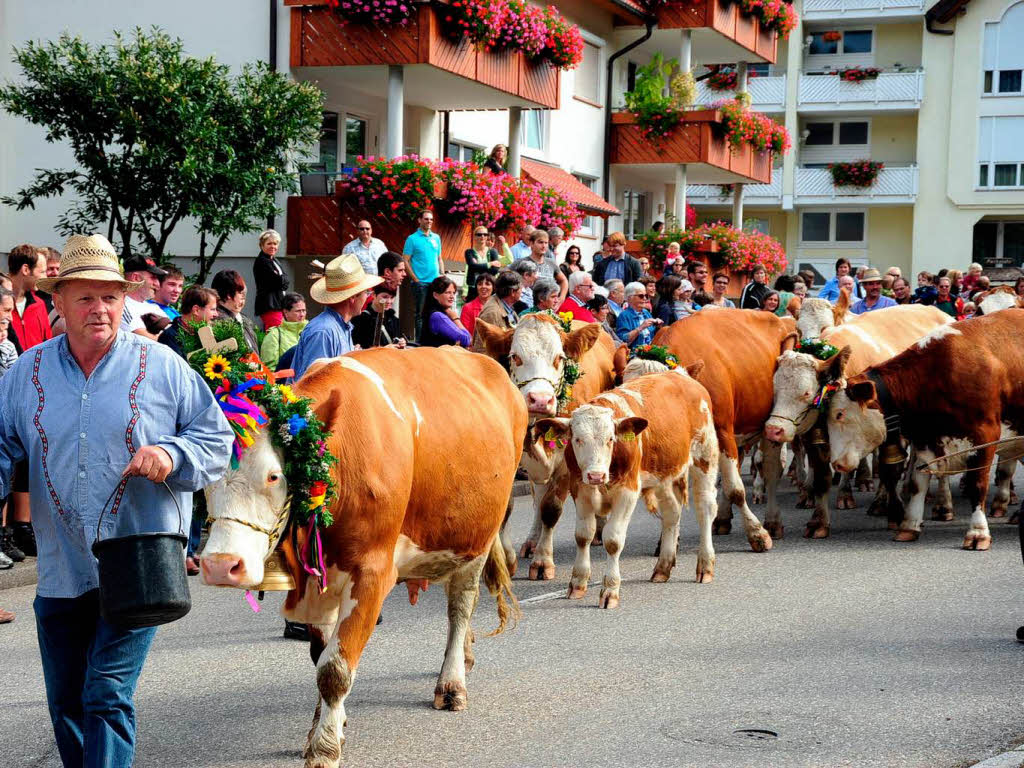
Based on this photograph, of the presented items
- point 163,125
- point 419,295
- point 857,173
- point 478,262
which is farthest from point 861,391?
point 857,173

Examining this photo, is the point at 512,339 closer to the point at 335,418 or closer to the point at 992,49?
the point at 335,418

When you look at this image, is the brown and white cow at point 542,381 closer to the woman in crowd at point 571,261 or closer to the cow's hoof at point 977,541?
the cow's hoof at point 977,541

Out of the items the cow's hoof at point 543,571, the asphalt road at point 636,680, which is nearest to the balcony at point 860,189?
the asphalt road at point 636,680

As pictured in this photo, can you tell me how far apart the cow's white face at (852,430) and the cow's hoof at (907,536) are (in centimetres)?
76

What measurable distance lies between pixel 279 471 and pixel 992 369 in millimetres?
8424

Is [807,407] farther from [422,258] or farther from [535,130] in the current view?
[535,130]

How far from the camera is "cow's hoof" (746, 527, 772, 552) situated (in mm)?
11086

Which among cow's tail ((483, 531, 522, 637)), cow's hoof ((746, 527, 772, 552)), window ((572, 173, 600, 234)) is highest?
window ((572, 173, 600, 234))

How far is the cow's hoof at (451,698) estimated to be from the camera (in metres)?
6.48

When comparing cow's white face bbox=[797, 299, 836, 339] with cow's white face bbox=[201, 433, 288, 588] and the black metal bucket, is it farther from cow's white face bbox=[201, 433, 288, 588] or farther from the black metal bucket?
the black metal bucket

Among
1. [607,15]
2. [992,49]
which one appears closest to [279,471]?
[607,15]

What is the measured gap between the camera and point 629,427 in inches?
354

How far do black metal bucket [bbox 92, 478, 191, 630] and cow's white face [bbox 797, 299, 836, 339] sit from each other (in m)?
11.4

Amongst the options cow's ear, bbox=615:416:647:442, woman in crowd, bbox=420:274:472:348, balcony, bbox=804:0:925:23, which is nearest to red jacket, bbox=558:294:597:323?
woman in crowd, bbox=420:274:472:348
